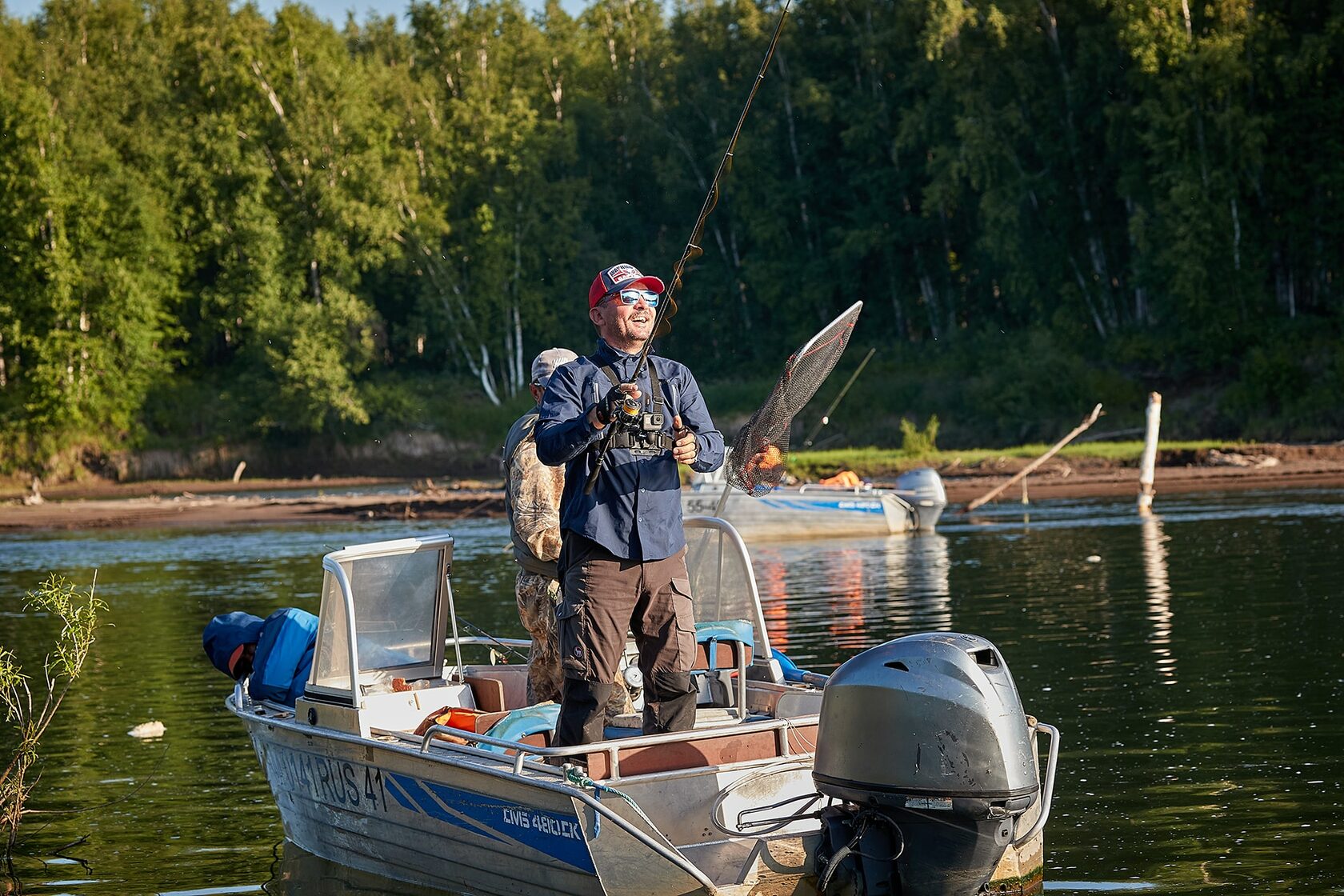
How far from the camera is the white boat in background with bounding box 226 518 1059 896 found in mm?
5285

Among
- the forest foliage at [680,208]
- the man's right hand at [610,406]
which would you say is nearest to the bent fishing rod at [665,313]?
the man's right hand at [610,406]

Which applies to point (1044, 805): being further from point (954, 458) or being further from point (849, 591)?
point (954, 458)

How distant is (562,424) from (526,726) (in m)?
1.55

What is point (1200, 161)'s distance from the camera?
41.8 m

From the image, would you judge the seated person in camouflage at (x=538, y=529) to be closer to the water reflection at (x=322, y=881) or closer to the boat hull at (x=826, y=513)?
the water reflection at (x=322, y=881)

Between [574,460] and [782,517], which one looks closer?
[574,460]

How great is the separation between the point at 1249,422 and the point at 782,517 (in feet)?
59.8

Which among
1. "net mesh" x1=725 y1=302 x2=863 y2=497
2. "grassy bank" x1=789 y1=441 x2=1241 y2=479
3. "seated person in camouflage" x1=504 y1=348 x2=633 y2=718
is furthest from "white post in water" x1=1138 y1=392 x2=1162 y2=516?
"seated person in camouflage" x1=504 y1=348 x2=633 y2=718

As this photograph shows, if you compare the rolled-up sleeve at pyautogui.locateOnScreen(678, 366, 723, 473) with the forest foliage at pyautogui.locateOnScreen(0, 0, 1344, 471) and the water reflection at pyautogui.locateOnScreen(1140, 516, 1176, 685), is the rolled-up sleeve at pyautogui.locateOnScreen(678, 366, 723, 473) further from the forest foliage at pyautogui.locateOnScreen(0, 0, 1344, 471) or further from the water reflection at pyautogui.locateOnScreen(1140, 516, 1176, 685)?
the forest foliage at pyautogui.locateOnScreen(0, 0, 1344, 471)

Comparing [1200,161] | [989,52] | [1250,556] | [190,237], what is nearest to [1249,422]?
[1200,161]

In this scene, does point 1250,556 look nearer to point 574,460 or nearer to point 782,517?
point 782,517

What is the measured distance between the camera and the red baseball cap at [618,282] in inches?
235

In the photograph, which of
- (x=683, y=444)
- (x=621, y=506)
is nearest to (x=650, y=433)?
(x=683, y=444)

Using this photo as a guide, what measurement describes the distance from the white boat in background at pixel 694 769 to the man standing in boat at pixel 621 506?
0.92ft
